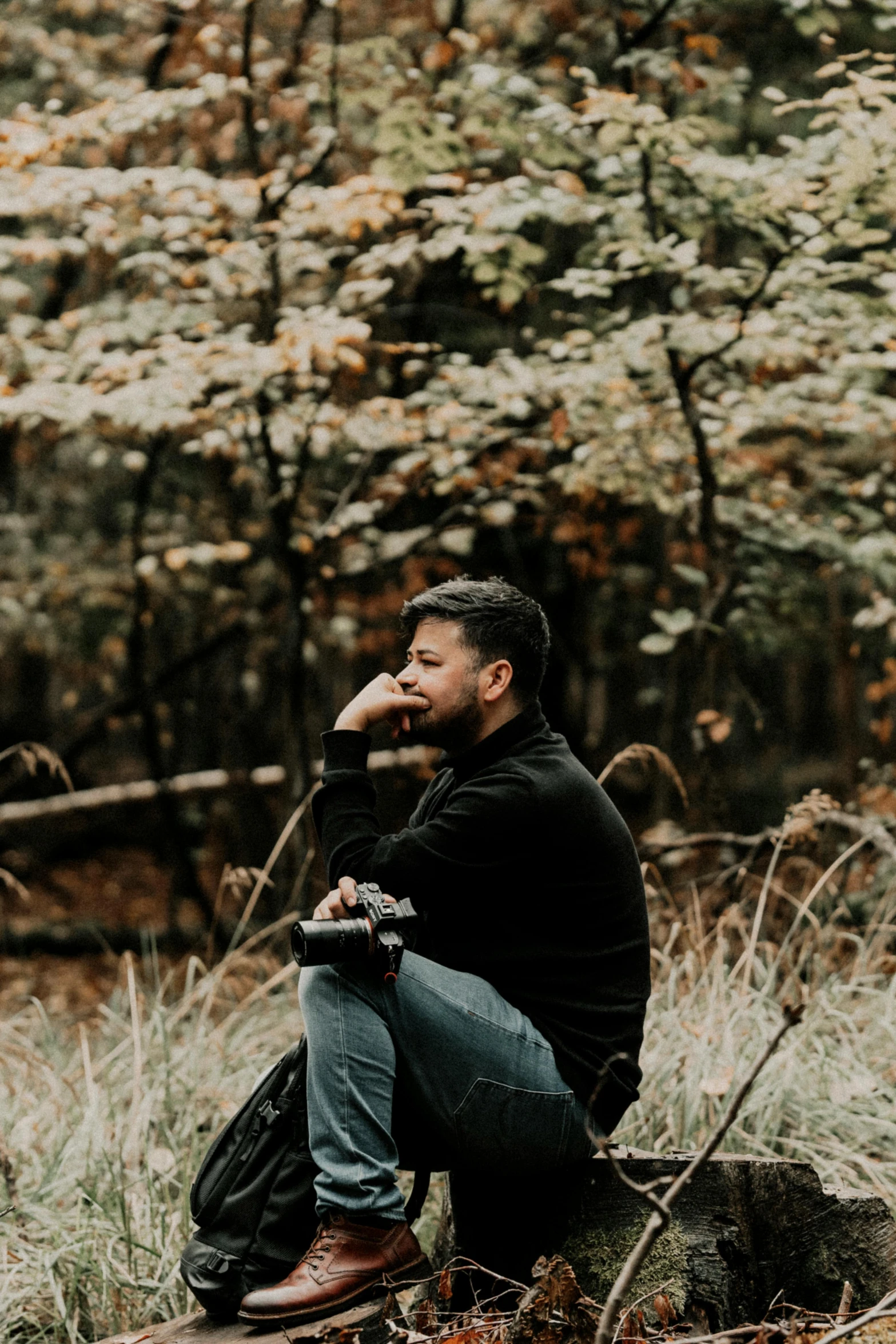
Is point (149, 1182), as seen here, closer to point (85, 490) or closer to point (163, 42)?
point (163, 42)

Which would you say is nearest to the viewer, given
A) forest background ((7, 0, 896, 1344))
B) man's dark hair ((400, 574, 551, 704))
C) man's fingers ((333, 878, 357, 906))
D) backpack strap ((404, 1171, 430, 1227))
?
man's fingers ((333, 878, 357, 906))

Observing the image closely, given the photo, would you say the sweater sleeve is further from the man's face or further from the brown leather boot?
the brown leather boot

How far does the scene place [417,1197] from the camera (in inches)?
107

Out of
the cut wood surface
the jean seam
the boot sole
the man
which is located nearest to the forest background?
the cut wood surface

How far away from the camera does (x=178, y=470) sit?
9070mm

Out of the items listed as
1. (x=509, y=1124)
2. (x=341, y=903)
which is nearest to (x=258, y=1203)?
(x=509, y=1124)

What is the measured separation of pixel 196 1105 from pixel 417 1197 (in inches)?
44.3

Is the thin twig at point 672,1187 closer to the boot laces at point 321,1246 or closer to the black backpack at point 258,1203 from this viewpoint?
the boot laces at point 321,1246

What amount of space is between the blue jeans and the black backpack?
11 cm

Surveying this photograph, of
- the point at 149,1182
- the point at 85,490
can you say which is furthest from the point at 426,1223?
the point at 85,490

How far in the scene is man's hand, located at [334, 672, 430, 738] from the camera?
2719 millimetres

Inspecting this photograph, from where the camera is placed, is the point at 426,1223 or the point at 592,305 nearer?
the point at 426,1223

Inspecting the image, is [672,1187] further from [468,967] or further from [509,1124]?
[468,967]

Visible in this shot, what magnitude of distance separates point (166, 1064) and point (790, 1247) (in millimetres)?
1778
